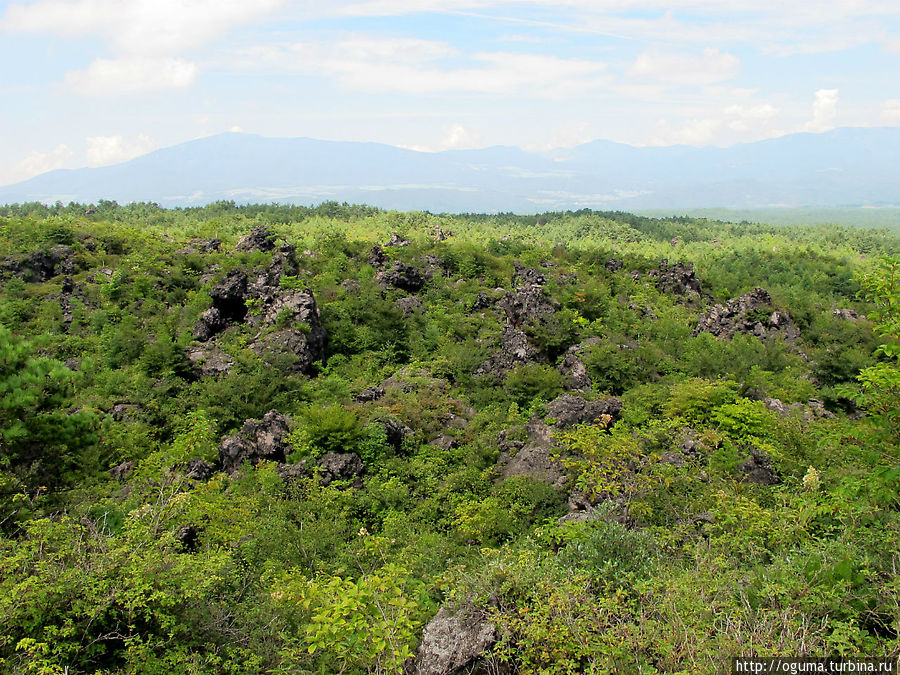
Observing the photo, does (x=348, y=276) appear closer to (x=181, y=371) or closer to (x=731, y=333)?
(x=181, y=371)

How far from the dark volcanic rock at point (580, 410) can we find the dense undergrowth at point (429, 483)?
657 millimetres

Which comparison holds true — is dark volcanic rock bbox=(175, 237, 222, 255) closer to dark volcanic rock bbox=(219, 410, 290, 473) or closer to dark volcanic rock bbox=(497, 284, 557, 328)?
dark volcanic rock bbox=(497, 284, 557, 328)

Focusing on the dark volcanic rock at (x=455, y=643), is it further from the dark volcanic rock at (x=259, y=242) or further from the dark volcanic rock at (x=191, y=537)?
the dark volcanic rock at (x=259, y=242)

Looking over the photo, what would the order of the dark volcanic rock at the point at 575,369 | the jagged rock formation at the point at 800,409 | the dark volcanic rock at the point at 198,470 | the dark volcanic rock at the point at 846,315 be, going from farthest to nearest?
1. the dark volcanic rock at the point at 846,315
2. the dark volcanic rock at the point at 575,369
3. the jagged rock formation at the point at 800,409
4. the dark volcanic rock at the point at 198,470

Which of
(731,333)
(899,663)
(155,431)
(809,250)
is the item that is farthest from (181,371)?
(809,250)

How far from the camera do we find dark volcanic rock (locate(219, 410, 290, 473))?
52.0 ft

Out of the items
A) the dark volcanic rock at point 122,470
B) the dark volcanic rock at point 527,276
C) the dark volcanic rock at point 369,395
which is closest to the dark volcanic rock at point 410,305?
the dark volcanic rock at point 527,276

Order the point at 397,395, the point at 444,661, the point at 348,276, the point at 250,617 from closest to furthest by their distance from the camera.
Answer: the point at 444,661 < the point at 250,617 < the point at 397,395 < the point at 348,276

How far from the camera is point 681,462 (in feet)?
47.0

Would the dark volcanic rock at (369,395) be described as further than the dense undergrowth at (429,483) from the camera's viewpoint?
Yes

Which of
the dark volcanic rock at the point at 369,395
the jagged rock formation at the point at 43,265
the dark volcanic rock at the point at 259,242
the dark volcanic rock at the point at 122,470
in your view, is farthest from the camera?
the dark volcanic rock at the point at 259,242

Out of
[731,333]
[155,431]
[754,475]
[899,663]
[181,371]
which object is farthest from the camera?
[731,333]

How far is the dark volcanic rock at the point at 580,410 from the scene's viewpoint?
56.4 ft

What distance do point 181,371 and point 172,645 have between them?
1768 centimetres
